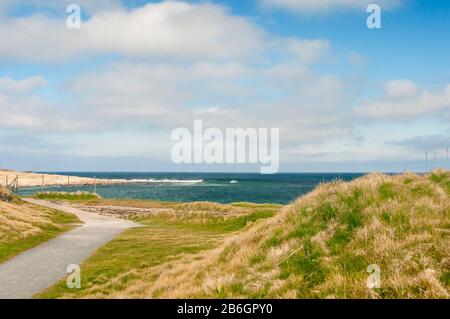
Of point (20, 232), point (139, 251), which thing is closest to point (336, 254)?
point (139, 251)

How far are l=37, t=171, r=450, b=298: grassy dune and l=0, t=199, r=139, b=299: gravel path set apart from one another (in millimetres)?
1367

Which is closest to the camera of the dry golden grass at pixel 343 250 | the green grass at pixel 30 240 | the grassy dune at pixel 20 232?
the dry golden grass at pixel 343 250

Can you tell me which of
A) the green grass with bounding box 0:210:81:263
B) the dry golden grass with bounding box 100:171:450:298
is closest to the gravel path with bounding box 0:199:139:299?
the green grass with bounding box 0:210:81:263

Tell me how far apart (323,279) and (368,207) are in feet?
12.8

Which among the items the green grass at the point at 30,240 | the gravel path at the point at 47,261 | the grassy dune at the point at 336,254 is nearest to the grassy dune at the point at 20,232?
the green grass at the point at 30,240

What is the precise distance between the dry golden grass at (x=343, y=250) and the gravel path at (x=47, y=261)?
493 cm

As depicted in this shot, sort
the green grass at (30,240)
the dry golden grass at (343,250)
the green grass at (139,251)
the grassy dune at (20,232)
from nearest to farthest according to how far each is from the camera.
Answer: the dry golden grass at (343,250), the green grass at (139,251), the green grass at (30,240), the grassy dune at (20,232)

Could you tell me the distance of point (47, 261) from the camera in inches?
875

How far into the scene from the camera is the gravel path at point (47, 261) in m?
16.4

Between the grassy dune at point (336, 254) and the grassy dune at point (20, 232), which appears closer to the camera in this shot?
the grassy dune at point (336, 254)

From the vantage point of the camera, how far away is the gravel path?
647 inches

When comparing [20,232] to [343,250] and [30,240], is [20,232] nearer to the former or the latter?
[30,240]

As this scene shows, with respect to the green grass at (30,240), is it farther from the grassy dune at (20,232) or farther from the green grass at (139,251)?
the green grass at (139,251)
